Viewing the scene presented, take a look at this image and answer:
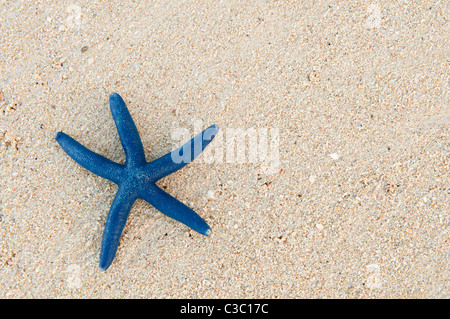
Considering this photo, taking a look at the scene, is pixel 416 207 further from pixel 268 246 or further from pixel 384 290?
pixel 268 246

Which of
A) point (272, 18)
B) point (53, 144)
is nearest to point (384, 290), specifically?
point (272, 18)

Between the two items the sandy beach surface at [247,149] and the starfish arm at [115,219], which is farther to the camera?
the sandy beach surface at [247,149]

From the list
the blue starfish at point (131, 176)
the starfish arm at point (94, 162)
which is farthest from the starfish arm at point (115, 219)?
the starfish arm at point (94, 162)

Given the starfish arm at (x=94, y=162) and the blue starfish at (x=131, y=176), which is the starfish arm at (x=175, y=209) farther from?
the starfish arm at (x=94, y=162)

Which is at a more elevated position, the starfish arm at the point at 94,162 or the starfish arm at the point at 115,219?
the starfish arm at the point at 94,162

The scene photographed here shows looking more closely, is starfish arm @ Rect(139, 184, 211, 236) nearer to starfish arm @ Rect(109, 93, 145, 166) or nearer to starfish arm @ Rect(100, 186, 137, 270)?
starfish arm @ Rect(100, 186, 137, 270)

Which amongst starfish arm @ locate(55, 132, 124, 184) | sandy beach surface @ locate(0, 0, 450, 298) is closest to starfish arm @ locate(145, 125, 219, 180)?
starfish arm @ locate(55, 132, 124, 184)
